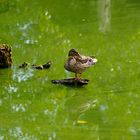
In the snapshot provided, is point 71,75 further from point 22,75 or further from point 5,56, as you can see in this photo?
point 5,56

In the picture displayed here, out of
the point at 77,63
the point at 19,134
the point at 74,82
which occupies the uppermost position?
the point at 77,63

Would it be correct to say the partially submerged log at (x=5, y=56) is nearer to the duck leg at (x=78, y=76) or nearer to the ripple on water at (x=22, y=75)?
the ripple on water at (x=22, y=75)

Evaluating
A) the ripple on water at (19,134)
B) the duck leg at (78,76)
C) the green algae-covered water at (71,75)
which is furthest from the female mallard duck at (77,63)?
the ripple on water at (19,134)

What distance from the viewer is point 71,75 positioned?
565cm

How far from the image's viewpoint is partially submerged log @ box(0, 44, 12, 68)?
19.1 ft

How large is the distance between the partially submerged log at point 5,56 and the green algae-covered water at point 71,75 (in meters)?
0.07

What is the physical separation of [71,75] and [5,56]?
810mm

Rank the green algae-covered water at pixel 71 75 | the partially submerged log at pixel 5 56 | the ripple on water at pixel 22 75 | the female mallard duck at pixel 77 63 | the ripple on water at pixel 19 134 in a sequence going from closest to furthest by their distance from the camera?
the ripple on water at pixel 19 134
the green algae-covered water at pixel 71 75
the female mallard duck at pixel 77 63
the ripple on water at pixel 22 75
the partially submerged log at pixel 5 56

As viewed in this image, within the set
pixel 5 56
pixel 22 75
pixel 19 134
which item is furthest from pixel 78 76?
pixel 19 134

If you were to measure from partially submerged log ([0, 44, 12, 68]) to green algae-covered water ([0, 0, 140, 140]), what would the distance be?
71mm

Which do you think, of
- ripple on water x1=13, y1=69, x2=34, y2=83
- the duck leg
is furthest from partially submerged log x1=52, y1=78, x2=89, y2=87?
ripple on water x1=13, y1=69, x2=34, y2=83

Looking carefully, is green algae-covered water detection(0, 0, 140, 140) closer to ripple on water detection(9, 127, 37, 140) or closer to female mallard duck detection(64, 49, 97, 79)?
ripple on water detection(9, 127, 37, 140)

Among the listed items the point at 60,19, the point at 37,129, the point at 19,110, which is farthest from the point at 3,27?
the point at 37,129

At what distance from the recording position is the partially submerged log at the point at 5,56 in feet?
19.1
